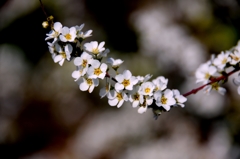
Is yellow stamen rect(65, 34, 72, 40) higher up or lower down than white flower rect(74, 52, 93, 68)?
higher up

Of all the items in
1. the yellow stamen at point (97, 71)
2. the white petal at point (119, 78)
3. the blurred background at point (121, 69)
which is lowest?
the white petal at point (119, 78)

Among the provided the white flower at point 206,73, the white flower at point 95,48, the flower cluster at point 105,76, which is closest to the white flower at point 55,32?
the flower cluster at point 105,76

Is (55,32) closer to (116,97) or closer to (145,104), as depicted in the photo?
(116,97)

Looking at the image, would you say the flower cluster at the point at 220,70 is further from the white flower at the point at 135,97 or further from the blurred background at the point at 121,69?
the blurred background at the point at 121,69

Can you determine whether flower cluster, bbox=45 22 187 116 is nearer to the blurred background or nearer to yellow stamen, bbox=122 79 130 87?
yellow stamen, bbox=122 79 130 87

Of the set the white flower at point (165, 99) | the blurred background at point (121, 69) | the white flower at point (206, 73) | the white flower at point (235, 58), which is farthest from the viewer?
the blurred background at point (121, 69)

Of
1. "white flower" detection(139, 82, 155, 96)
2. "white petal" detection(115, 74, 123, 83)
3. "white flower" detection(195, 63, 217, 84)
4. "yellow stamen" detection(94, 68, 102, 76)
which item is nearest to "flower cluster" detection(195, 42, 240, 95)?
"white flower" detection(195, 63, 217, 84)
